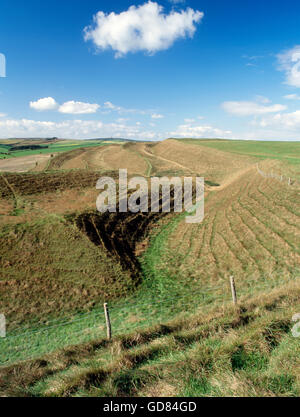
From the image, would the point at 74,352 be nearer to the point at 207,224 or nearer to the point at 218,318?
the point at 218,318

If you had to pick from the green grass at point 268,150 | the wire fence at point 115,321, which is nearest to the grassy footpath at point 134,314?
the wire fence at point 115,321

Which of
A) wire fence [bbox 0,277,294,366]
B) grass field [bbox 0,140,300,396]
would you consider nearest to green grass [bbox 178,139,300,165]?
grass field [bbox 0,140,300,396]

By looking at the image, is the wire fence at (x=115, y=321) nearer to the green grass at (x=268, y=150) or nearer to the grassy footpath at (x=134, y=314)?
the grassy footpath at (x=134, y=314)

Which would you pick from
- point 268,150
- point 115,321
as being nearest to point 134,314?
point 115,321

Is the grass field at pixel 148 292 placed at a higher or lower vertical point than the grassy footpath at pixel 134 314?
higher

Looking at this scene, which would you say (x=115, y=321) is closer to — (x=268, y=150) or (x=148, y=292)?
(x=148, y=292)

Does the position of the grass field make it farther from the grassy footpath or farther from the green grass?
the green grass
